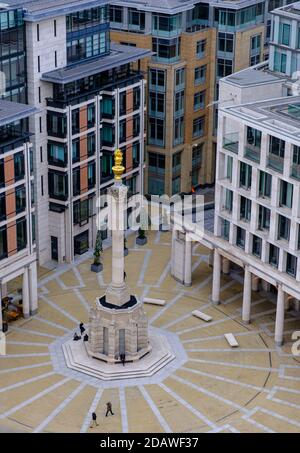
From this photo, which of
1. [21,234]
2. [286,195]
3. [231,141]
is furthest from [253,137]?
[21,234]

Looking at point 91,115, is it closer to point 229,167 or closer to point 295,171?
point 229,167

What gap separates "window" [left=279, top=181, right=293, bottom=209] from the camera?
84081 millimetres

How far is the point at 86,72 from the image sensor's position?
328ft

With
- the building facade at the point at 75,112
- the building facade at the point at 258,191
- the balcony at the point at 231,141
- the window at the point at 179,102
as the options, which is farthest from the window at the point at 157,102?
the balcony at the point at 231,141

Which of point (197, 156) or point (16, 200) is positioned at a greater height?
point (16, 200)

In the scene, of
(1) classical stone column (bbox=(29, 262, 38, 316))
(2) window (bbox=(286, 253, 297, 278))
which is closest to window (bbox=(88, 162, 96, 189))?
(1) classical stone column (bbox=(29, 262, 38, 316))

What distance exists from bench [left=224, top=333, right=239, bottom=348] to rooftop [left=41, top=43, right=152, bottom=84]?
31.5 metres

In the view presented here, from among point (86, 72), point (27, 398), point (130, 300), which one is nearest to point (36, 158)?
point (86, 72)

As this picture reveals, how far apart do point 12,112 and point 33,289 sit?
18.5 metres

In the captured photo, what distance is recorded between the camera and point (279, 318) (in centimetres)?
8781

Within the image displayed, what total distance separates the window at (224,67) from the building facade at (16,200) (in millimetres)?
39128

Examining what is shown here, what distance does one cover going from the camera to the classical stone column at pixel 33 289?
91.9 meters

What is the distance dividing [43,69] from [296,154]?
1220 inches
